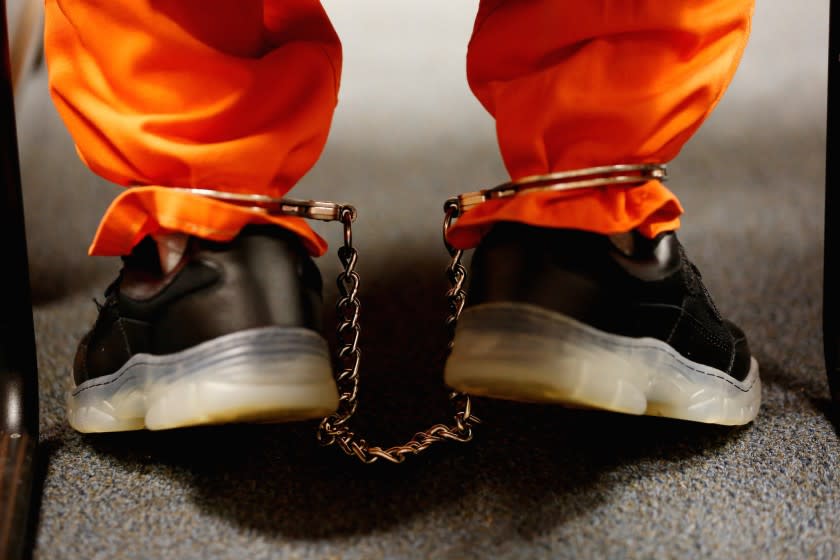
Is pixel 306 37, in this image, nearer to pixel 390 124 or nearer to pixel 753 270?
pixel 753 270

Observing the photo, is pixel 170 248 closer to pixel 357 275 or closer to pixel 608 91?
pixel 357 275

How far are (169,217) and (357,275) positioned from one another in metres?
0.15

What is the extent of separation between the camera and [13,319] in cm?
65

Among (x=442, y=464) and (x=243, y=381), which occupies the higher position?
(x=243, y=381)

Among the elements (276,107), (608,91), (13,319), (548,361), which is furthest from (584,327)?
(13,319)

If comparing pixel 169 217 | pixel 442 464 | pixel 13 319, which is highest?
pixel 169 217

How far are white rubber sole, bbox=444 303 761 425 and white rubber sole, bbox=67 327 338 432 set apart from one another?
9 cm

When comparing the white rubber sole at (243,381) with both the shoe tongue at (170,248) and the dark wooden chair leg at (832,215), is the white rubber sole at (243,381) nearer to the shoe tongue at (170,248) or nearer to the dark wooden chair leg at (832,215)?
the shoe tongue at (170,248)

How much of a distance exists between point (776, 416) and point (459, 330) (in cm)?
33

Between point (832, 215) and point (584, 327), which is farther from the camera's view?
point (832, 215)

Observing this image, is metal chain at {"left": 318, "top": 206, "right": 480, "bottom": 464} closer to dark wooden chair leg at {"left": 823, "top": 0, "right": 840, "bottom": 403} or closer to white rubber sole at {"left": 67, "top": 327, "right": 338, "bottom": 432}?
white rubber sole at {"left": 67, "top": 327, "right": 338, "bottom": 432}

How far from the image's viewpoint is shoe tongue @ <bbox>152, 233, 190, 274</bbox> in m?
0.59

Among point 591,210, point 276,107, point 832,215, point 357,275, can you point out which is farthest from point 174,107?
point 832,215

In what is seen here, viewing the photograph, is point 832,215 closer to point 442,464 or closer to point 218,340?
point 442,464
